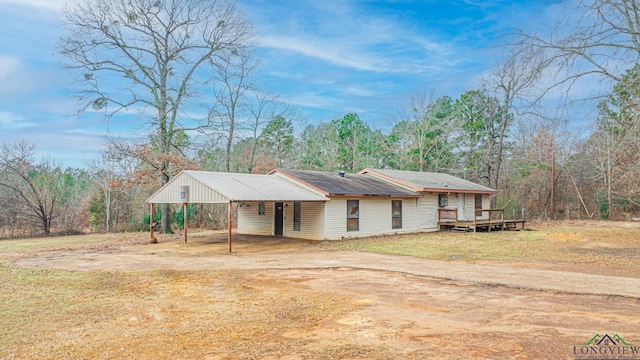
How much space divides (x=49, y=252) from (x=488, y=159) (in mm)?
32370

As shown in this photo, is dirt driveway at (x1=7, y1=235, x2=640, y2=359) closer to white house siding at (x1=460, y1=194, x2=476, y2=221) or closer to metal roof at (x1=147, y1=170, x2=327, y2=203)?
metal roof at (x1=147, y1=170, x2=327, y2=203)

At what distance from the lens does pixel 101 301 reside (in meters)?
7.71

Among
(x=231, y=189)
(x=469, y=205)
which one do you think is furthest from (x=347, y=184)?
(x=469, y=205)

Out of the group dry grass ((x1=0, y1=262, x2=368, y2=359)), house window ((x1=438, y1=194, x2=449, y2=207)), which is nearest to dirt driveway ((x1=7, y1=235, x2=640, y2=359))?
dry grass ((x1=0, y1=262, x2=368, y2=359))

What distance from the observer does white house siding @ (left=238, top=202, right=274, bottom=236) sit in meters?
20.7

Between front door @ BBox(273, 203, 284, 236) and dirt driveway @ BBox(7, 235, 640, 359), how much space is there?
222 inches

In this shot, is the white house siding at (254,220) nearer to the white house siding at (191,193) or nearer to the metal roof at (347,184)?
the metal roof at (347,184)

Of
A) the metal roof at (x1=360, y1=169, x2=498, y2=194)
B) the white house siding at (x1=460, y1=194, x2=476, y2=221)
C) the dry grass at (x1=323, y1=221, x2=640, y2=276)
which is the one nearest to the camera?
the dry grass at (x1=323, y1=221, x2=640, y2=276)

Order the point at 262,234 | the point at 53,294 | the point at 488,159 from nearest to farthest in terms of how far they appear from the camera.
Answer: the point at 53,294 → the point at 262,234 → the point at 488,159

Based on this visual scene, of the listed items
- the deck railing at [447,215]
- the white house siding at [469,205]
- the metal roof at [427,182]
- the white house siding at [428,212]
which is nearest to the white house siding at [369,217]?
the white house siding at [428,212]

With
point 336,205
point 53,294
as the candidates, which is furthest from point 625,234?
point 53,294

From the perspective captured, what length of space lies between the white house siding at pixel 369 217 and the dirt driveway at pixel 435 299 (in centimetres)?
423

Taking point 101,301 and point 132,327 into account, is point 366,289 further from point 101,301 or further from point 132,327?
point 101,301

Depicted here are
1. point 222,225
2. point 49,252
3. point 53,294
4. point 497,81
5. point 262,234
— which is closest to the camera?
point 53,294
